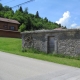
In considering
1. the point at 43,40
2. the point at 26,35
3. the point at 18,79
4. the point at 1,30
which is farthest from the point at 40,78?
the point at 1,30

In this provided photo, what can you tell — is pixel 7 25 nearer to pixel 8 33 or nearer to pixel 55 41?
pixel 8 33

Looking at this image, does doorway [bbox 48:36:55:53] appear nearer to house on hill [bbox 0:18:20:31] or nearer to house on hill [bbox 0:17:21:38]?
house on hill [bbox 0:17:21:38]

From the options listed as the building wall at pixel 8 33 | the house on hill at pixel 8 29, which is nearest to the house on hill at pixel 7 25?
the house on hill at pixel 8 29

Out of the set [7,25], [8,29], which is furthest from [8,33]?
[7,25]

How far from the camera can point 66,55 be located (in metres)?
17.4

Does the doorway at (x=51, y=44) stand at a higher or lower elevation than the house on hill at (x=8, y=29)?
lower

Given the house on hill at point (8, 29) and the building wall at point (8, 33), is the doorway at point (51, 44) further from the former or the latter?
the house on hill at point (8, 29)

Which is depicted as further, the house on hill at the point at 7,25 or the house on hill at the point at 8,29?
the house on hill at the point at 7,25

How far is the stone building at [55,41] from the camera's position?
16.8 meters

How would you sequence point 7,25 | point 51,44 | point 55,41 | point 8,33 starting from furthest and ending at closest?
point 7,25
point 8,33
point 51,44
point 55,41

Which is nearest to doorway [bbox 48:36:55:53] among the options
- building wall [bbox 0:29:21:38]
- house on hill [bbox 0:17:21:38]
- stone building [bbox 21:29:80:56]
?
stone building [bbox 21:29:80:56]

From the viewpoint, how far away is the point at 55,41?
1845cm

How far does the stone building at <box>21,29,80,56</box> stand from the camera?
1683cm

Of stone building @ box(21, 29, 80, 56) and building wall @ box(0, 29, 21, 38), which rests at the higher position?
building wall @ box(0, 29, 21, 38)
